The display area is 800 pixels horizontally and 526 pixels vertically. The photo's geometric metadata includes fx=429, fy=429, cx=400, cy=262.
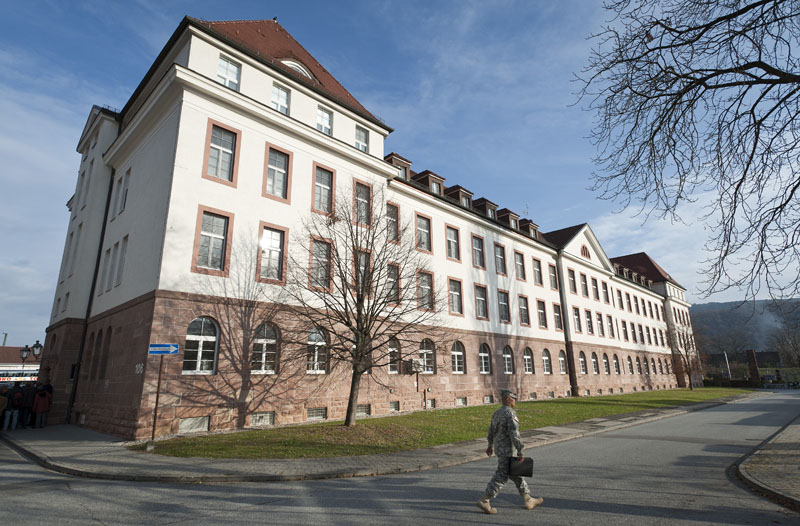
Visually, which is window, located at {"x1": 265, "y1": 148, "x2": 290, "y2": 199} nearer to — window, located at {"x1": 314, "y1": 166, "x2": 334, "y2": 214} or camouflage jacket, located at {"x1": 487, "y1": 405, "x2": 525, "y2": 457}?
window, located at {"x1": 314, "y1": 166, "x2": 334, "y2": 214}

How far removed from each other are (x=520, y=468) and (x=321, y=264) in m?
12.4

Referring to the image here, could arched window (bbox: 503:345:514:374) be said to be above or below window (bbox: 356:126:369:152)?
below

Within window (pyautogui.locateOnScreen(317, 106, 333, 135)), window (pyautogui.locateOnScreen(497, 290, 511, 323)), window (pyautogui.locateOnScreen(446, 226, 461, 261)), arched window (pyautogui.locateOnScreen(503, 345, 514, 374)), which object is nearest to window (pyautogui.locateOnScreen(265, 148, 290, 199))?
window (pyautogui.locateOnScreen(317, 106, 333, 135))

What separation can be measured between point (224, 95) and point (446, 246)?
14739mm

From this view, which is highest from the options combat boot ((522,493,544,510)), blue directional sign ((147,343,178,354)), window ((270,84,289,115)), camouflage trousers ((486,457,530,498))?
window ((270,84,289,115))

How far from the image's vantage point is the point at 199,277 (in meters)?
14.6

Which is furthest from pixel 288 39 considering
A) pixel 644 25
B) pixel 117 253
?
pixel 644 25

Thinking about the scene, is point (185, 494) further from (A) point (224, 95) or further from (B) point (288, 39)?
(B) point (288, 39)

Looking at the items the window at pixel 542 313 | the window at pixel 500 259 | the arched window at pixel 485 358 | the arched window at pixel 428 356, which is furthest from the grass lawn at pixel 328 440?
the window at pixel 542 313

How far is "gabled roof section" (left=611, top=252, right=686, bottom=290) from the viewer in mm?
64188

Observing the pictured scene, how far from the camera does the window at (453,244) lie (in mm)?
26781

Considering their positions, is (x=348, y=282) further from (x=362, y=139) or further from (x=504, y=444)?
(x=504, y=444)

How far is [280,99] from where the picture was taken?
18.7m

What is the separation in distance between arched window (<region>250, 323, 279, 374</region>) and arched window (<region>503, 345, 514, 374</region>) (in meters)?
17.1
